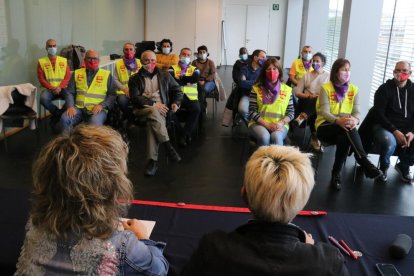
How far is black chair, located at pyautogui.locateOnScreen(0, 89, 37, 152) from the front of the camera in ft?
14.8

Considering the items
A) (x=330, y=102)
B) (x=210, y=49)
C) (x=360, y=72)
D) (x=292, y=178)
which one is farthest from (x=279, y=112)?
(x=210, y=49)

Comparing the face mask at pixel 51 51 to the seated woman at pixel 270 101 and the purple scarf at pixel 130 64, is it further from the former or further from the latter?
the seated woman at pixel 270 101

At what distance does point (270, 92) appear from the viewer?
4.04 meters

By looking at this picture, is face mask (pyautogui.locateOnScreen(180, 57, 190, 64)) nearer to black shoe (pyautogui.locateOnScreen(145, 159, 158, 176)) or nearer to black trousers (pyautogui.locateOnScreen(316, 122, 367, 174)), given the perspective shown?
black shoe (pyautogui.locateOnScreen(145, 159, 158, 176))

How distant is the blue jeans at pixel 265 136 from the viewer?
3.82 metres

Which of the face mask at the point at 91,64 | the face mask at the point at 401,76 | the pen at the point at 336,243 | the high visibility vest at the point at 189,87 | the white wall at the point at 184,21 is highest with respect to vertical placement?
the white wall at the point at 184,21

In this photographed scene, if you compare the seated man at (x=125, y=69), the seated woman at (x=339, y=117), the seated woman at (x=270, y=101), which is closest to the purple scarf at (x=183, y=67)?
the seated man at (x=125, y=69)

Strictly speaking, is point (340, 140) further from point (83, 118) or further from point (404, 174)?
point (83, 118)

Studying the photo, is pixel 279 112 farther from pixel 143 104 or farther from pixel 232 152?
pixel 143 104

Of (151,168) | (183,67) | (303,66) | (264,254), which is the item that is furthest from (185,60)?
(264,254)

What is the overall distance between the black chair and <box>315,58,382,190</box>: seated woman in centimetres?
332

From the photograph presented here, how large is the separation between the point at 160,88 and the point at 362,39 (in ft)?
9.25

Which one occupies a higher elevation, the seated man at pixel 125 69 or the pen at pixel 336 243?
the seated man at pixel 125 69

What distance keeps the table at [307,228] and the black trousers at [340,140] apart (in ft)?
6.24
